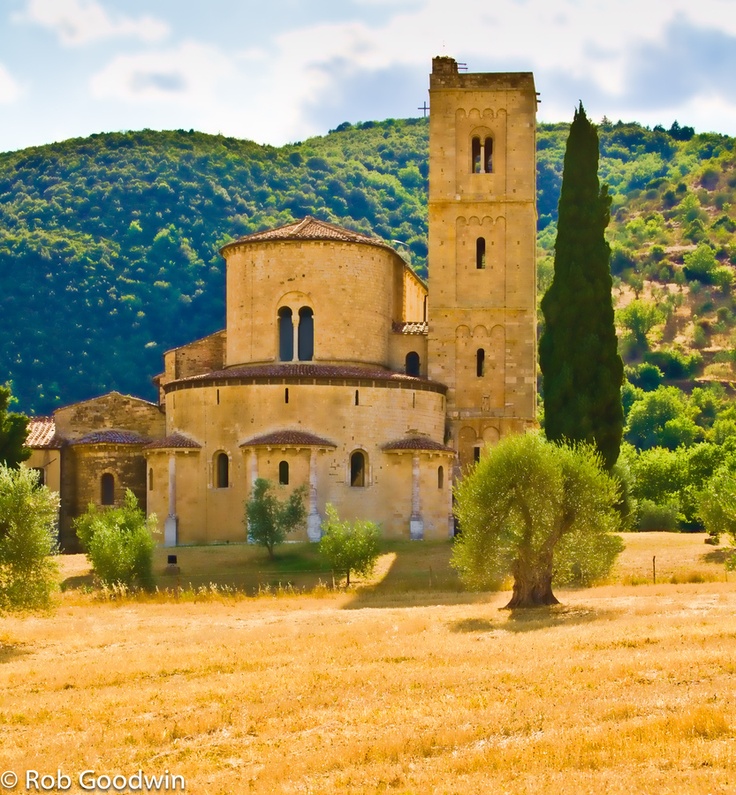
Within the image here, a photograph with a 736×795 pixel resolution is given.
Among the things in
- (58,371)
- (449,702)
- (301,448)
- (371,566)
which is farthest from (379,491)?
(58,371)

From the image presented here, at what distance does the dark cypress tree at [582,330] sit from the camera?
50875 mm

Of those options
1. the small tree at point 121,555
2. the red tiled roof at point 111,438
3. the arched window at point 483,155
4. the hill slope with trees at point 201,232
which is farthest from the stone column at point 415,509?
the hill slope with trees at point 201,232

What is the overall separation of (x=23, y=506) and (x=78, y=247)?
268ft

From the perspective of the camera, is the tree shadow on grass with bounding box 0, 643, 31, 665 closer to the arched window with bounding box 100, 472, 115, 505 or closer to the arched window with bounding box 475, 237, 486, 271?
the arched window with bounding box 100, 472, 115, 505

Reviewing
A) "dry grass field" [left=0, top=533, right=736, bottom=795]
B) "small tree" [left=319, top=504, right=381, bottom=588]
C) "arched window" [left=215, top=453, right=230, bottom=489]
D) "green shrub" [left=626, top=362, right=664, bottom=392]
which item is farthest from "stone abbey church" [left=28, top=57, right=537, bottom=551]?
"green shrub" [left=626, top=362, right=664, bottom=392]

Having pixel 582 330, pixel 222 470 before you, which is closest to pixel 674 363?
pixel 582 330

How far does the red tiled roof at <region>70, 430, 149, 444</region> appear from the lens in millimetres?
58312

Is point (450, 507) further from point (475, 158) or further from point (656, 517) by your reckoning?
point (475, 158)

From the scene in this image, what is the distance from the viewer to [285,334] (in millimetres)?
57938

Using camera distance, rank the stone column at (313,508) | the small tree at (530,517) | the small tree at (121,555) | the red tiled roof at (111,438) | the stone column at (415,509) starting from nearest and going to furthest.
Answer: the small tree at (530,517) → the small tree at (121,555) → the stone column at (313,508) → the stone column at (415,509) → the red tiled roof at (111,438)

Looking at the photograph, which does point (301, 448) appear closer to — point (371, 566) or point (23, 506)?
point (371, 566)

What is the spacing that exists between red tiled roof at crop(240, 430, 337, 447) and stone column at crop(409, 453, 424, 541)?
9.89 ft

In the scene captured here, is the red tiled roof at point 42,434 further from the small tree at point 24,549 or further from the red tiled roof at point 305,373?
the small tree at point 24,549

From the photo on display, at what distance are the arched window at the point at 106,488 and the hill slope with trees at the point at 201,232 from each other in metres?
44.8
